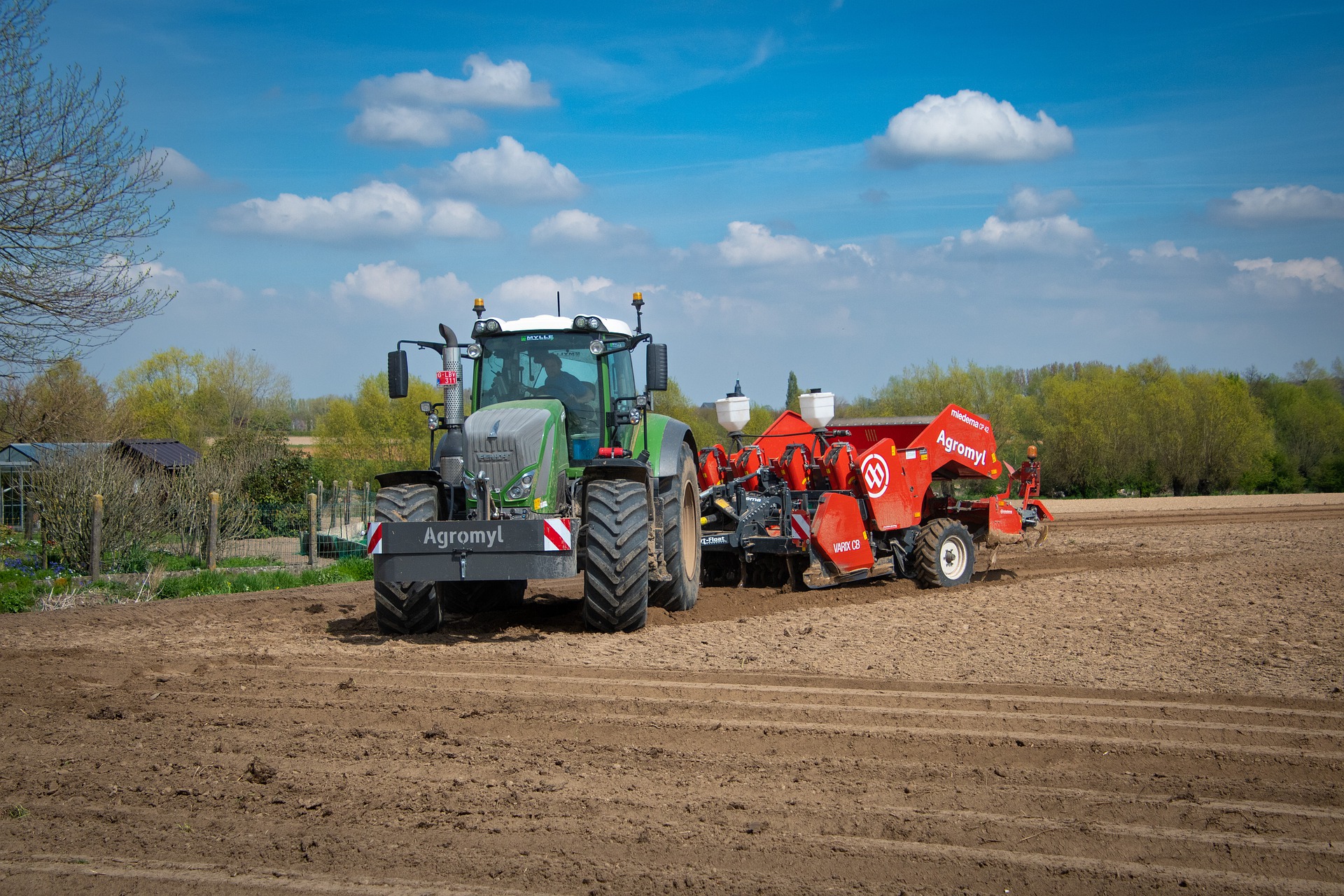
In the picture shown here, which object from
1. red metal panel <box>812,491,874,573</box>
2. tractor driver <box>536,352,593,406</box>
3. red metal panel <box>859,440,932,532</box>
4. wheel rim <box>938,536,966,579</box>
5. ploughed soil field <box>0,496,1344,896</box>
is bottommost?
ploughed soil field <box>0,496,1344,896</box>

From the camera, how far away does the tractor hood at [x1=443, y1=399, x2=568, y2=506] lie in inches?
310

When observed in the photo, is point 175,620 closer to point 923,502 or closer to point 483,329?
point 483,329

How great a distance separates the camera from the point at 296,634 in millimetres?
8742

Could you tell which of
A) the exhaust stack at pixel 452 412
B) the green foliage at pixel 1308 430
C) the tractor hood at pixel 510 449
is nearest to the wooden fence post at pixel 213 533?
the exhaust stack at pixel 452 412

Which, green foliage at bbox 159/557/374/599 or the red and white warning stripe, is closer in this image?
the red and white warning stripe

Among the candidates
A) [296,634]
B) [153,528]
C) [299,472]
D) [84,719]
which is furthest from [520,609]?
[299,472]

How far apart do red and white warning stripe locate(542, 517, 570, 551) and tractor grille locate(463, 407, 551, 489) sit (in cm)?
67

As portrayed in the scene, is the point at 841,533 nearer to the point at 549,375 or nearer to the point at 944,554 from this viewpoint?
the point at 944,554

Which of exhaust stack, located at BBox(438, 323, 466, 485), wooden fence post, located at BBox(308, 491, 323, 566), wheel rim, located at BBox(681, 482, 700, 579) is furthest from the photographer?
wooden fence post, located at BBox(308, 491, 323, 566)

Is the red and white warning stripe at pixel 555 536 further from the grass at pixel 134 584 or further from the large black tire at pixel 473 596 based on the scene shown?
the grass at pixel 134 584

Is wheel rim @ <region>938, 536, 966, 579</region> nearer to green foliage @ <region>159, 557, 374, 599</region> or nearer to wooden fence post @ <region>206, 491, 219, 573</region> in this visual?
green foliage @ <region>159, 557, 374, 599</region>

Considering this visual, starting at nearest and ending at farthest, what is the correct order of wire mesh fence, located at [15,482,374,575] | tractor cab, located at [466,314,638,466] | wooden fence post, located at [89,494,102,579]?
tractor cab, located at [466,314,638,466] < wooden fence post, located at [89,494,102,579] < wire mesh fence, located at [15,482,374,575]

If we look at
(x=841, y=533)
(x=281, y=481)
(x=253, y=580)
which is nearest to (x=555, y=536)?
(x=841, y=533)

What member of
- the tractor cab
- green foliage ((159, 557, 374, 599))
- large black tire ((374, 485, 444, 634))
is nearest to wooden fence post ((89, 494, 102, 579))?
green foliage ((159, 557, 374, 599))
